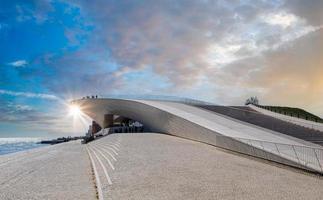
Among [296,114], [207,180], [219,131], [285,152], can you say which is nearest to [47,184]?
[207,180]

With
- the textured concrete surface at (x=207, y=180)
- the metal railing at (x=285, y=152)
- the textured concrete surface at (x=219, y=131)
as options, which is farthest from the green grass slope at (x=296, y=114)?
the textured concrete surface at (x=207, y=180)

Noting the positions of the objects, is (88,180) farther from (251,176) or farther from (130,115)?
(130,115)

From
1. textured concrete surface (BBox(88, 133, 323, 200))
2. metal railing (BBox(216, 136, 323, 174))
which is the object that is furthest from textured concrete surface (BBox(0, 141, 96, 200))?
metal railing (BBox(216, 136, 323, 174))

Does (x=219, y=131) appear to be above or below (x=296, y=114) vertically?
below

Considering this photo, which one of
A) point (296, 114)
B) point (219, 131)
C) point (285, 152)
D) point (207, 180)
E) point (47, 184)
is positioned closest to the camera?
point (207, 180)

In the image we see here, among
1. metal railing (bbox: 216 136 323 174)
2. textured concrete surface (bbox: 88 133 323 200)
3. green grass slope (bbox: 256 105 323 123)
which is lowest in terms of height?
textured concrete surface (bbox: 88 133 323 200)

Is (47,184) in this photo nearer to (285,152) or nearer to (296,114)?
(285,152)

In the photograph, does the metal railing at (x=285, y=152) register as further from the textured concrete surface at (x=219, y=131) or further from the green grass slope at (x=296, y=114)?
the green grass slope at (x=296, y=114)

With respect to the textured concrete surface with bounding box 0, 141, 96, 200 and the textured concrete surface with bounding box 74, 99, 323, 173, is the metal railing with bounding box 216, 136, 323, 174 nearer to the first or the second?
the textured concrete surface with bounding box 74, 99, 323, 173

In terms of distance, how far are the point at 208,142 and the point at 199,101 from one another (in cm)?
1767

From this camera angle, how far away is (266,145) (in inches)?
446

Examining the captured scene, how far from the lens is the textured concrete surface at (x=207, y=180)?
6500 mm

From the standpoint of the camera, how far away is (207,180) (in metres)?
7.85

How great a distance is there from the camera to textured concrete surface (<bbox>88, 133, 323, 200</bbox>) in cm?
650
